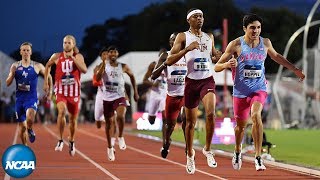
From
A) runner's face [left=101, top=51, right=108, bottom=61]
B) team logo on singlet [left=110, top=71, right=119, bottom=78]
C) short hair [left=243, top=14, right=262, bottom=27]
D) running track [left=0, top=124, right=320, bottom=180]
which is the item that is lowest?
running track [left=0, top=124, right=320, bottom=180]

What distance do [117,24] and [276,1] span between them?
79.3 meters

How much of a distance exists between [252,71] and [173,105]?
13.0 ft

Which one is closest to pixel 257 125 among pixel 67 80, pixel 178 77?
pixel 178 77

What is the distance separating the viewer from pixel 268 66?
99000 mm

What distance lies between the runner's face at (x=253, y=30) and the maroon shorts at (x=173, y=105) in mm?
3909

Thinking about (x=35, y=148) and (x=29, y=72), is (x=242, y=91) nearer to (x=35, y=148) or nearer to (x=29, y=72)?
(x=29, y=72)

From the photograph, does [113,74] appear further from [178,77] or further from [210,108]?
[210,108]

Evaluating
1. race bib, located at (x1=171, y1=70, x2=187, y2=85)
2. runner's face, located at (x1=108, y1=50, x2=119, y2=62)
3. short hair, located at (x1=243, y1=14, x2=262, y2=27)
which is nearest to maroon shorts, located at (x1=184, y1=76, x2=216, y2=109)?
short hair, located at (x1=243, y1=14, x2=262, y2=27)

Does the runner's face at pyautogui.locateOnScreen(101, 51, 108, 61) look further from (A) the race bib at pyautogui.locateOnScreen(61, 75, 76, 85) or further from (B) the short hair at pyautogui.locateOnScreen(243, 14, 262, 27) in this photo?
(B) the short hair at pyautogui.locateOnScreen(243, 14, 262, 27)

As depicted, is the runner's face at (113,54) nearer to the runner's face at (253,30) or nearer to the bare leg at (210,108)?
the bare leg at (210,108)

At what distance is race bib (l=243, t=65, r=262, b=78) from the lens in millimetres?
14844

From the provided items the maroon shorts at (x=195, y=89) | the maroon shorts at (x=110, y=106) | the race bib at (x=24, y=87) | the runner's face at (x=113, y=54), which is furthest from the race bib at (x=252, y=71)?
the race bib at (x=24, y=87)

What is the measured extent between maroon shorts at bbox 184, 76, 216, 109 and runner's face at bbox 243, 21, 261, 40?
41.1 inches

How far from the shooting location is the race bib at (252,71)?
48.7ft
